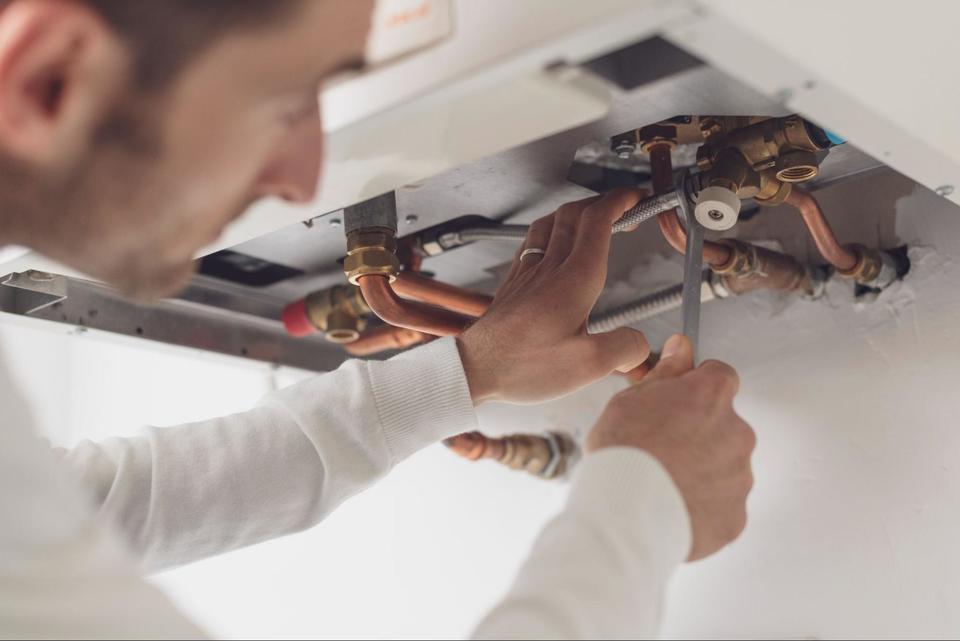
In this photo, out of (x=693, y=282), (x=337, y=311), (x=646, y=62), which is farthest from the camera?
(x=337, y=311)

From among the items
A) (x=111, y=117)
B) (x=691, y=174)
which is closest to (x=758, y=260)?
(x=691, y=174)

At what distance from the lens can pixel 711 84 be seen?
0.56 m

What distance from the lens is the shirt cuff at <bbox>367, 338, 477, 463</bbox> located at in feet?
2.23

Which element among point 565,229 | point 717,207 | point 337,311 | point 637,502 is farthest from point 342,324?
point 637,502

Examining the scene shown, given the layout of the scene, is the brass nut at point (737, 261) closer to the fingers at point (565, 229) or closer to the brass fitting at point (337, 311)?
the fingers at point (565, 229)

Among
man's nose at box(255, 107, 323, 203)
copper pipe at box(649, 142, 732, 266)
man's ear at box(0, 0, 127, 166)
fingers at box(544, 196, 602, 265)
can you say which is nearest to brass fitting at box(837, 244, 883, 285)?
copper pipe at box(649, 142, 732, 266)

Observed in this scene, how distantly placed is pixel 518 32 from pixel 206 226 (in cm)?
16

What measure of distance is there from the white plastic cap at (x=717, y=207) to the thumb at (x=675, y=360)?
107 millimetres

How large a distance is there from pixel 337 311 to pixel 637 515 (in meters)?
0.49

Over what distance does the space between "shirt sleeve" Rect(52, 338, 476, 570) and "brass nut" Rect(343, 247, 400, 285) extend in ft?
0.20

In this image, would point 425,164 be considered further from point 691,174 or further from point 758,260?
point 758,260

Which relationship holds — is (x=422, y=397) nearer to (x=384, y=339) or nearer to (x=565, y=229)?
(x=565, y=229)

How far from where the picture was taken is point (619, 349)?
660 millimetres

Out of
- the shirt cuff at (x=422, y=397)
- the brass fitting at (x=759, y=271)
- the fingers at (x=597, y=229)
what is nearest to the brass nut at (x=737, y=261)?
the brass fitting at (x=759, y=271)
